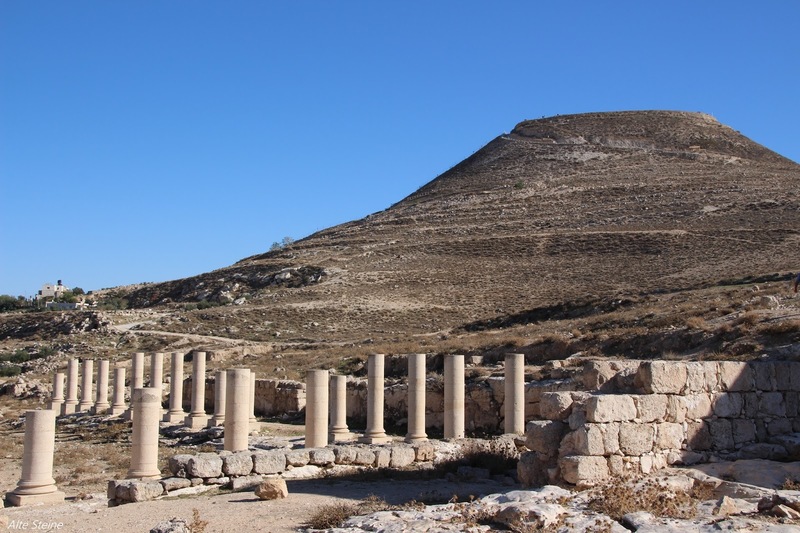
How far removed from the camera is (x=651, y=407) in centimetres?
1307

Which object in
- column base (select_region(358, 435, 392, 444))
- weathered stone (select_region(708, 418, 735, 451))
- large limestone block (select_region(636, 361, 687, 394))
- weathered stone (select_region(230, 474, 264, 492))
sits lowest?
weathered stone (select_region(230, 474, 264, 492))

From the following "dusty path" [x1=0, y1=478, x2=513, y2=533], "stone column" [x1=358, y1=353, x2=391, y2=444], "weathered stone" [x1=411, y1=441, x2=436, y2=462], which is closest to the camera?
"dusty path" [x1=0, y1=478, x2=513, y2=533]

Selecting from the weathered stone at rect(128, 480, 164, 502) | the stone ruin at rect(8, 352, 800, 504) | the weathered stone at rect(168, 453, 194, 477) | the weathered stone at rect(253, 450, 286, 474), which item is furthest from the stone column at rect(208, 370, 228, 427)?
the weathered stone at rect(128, 480, 164, 502)

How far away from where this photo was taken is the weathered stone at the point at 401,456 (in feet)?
55.1

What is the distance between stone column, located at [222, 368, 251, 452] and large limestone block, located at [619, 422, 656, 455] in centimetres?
979

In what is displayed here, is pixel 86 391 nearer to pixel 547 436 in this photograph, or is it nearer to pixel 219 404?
pixel 219 404

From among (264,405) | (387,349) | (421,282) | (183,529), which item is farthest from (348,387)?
A: (421,282)

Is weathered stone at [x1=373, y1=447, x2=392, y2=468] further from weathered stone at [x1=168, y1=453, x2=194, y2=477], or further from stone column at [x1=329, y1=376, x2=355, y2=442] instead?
stone column at [x1=329, y1=376, x2=355, y2=442]

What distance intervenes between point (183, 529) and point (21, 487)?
625cm

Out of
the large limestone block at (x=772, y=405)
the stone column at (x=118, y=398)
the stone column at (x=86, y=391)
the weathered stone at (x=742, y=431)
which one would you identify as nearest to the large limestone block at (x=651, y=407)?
the weathered stone at (x=742, y=431)

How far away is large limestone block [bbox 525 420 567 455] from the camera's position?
1288 cm

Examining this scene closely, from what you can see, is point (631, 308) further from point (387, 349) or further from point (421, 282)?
point (421, 282)

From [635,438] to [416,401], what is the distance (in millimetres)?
8679

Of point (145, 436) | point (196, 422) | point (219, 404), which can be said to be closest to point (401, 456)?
point (145, 436)
